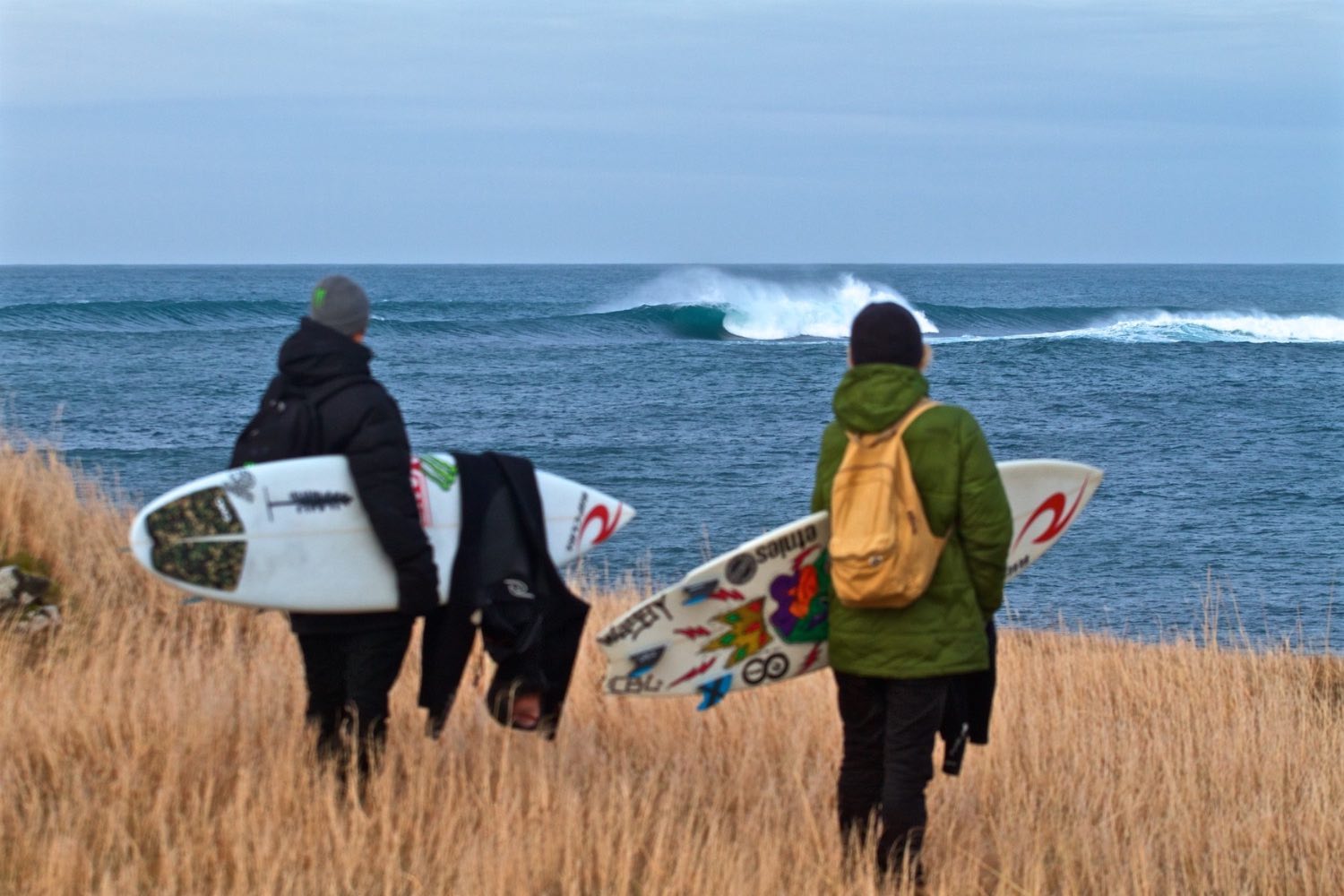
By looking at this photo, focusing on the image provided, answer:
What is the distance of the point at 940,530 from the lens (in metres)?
3.57

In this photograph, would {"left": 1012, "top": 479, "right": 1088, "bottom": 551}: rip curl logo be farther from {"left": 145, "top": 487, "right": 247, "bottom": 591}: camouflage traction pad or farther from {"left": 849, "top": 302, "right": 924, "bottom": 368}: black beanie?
{"left": 145, "top": 487, "right": 247, "bottom": 591}: camouflage traction pad

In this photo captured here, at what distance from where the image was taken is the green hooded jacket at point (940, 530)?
356 cm

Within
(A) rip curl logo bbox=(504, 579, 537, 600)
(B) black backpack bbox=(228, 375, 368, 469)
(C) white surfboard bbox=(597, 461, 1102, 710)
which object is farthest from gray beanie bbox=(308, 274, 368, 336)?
(C) white surfboard bbox=(597, 461, 1102, 710)

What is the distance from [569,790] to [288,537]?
1.06 meters

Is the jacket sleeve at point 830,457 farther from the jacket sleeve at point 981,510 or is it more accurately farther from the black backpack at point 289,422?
the black backpack at point 289,422

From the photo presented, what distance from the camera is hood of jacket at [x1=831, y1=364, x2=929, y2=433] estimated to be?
3568 millimetres

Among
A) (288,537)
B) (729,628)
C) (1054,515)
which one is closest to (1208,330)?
(1054,515)

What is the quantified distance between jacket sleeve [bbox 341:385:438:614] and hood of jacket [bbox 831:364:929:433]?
1149 mm

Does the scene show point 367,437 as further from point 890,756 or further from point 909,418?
point 890,756

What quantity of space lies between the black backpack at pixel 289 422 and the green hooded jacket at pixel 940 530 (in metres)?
1.36

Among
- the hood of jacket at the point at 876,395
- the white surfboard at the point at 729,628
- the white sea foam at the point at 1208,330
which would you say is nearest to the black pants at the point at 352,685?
the white surfboard at the point at 729,628

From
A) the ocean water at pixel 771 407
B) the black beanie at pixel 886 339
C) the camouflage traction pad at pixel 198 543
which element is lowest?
the ocean water at pixel 771 407

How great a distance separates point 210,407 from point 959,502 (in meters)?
26.3

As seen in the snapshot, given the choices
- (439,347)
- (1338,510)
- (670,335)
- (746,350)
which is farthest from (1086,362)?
(1338,510)
